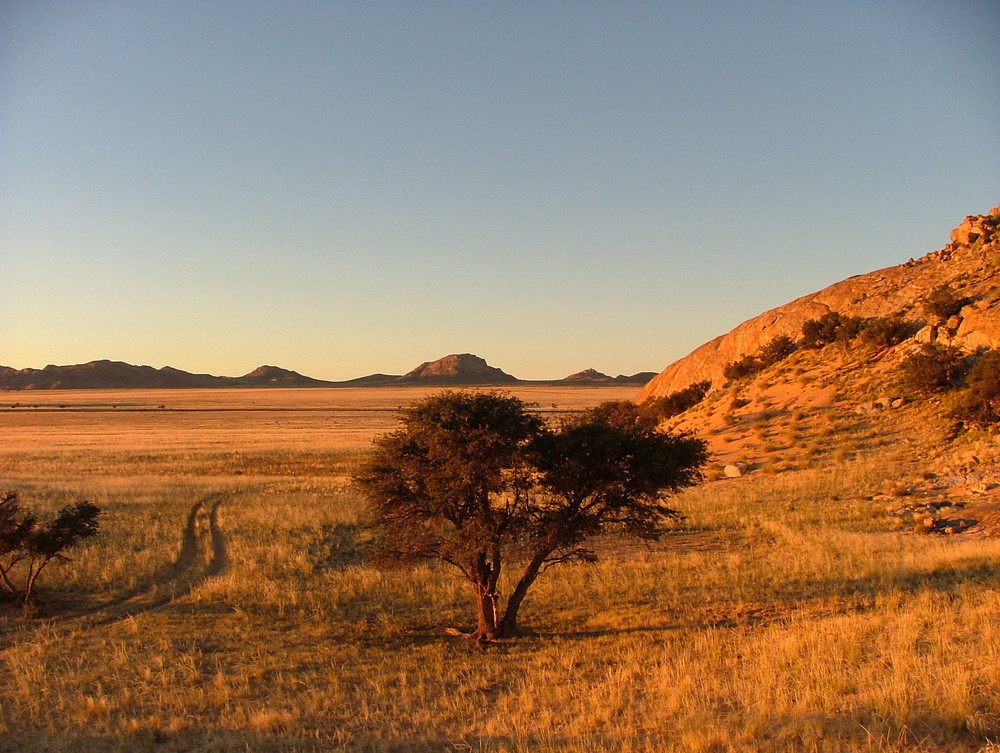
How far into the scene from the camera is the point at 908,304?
40719mm

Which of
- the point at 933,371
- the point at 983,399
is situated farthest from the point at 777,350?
the point at 983,399

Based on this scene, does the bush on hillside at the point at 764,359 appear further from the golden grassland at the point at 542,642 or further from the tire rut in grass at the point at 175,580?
the tire rut in grass at the point at 175,580

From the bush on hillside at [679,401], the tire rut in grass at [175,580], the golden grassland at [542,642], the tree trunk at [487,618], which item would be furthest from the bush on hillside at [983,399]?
the tire rut in grass at [175,580]

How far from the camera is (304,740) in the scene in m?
9.25

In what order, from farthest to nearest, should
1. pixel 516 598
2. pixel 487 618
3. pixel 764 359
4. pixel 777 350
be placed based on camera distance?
1. pixel 764 359
2. pixel 777 350
3. pixel 516 598
4. pixel 487 618

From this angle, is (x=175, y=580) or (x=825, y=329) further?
(x=825, y=329)

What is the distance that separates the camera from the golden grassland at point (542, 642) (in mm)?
8656

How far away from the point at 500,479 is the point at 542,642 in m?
3.53

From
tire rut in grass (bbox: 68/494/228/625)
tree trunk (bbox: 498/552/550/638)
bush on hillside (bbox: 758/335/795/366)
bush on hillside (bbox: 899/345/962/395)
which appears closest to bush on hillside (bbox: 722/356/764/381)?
bush on hillside (bbox: 758/335/795/366)

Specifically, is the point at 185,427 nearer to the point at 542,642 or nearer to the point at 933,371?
the point at 933,371

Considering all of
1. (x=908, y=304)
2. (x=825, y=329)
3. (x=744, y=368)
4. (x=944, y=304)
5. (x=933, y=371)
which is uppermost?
(x=908, y=304)

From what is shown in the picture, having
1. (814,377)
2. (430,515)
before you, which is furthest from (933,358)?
(430,515)

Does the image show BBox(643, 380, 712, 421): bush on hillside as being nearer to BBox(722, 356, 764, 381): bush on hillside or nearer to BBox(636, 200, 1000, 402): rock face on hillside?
BBox(636, 200, 1000, 402): rock face on hillside

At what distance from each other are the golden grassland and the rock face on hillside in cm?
1059
